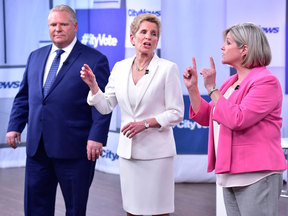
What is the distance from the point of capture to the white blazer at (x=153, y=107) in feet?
6.56

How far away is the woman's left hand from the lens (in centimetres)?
192

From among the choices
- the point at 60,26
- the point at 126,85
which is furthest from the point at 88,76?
the point at 60,26

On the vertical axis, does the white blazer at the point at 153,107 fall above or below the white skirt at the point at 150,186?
above

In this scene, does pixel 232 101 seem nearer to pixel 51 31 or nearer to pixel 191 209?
pixel 51 31

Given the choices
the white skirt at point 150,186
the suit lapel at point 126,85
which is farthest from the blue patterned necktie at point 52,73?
the white skirt at point 150,186

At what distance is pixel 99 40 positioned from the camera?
459cm

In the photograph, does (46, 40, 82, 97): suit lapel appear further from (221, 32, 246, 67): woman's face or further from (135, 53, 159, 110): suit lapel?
(221, 32, 246, 67): woman's face

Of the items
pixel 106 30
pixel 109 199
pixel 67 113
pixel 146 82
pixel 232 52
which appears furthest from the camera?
pixel 106 30

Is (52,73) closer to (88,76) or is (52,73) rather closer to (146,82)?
(88,76)

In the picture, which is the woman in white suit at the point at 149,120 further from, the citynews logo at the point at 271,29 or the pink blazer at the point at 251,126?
the citynews logo at the point at 271,29

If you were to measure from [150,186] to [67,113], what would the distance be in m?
0.72

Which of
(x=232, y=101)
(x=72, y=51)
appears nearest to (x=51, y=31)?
(x=72, y=51)

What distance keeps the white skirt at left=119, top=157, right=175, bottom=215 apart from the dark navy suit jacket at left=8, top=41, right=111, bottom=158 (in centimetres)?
34

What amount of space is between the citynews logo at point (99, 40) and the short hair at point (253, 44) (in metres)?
3.13
